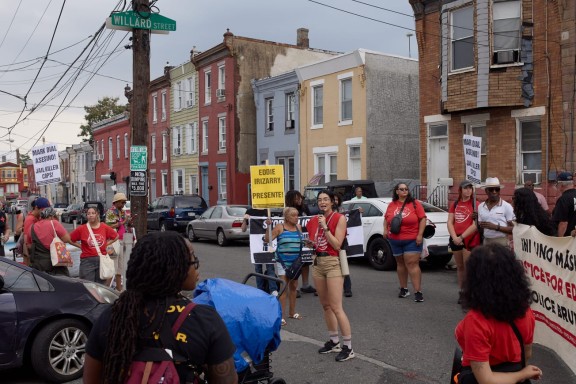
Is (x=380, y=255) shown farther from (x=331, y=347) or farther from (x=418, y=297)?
(x=331, y=347)

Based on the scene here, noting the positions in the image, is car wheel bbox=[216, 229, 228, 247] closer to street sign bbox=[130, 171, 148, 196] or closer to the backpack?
street sign bbox=[130, 171, 148, 196]

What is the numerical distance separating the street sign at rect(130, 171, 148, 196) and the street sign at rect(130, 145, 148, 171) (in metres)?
0.08

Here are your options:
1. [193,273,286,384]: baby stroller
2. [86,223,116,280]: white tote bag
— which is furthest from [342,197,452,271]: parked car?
[193,273,286,384]: baby stroller

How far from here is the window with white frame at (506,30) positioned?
639 inches

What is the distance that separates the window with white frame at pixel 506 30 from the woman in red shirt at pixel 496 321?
15.0 meters

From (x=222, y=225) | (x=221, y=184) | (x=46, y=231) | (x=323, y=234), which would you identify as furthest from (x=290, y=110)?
(x=323, y=234)

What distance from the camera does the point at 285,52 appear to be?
3272 centimetres

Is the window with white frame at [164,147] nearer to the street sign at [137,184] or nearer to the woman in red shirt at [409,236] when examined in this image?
the street sign at [137,184]

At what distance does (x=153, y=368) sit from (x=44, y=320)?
409 cm

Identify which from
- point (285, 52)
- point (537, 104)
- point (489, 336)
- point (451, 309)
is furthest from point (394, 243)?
point (285, 52)

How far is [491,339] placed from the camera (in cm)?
277

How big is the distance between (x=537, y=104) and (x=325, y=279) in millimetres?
12002

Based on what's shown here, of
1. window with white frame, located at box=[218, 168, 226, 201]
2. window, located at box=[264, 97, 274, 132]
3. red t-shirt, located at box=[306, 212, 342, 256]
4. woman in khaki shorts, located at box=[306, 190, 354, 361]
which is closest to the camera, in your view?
woman in khaki shorts, located at box=[306, 190, 354, 361]

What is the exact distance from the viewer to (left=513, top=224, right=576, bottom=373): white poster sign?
16.5 ft
